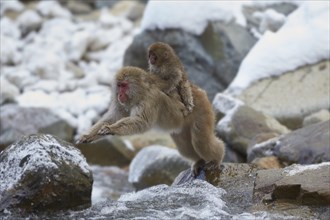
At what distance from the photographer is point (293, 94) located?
33.6 ft

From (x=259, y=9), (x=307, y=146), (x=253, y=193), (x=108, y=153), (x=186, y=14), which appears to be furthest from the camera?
(x=259, y=9)

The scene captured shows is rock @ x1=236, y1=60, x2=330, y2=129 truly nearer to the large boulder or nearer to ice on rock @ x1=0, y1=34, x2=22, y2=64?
the large boulder

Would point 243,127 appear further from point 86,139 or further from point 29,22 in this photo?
point 29,22

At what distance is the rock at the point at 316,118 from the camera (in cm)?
886

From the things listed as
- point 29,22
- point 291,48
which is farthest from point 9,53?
point 291,48

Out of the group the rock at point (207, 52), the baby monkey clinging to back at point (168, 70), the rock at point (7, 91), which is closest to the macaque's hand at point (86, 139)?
the baby monkey clinging to back at point (168, 70)

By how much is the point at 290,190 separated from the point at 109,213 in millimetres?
1259

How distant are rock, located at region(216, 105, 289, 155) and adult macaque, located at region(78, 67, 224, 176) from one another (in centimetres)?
235

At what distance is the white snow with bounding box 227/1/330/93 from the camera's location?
10.8 metres

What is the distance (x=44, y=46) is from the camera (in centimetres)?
1641

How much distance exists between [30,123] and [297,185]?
7.20 m

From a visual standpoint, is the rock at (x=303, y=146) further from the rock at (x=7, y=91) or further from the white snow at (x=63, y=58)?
the rock at (x=7, y=91)

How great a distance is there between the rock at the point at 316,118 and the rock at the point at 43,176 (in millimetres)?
4744

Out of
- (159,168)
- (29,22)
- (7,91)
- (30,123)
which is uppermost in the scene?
(159,168)
